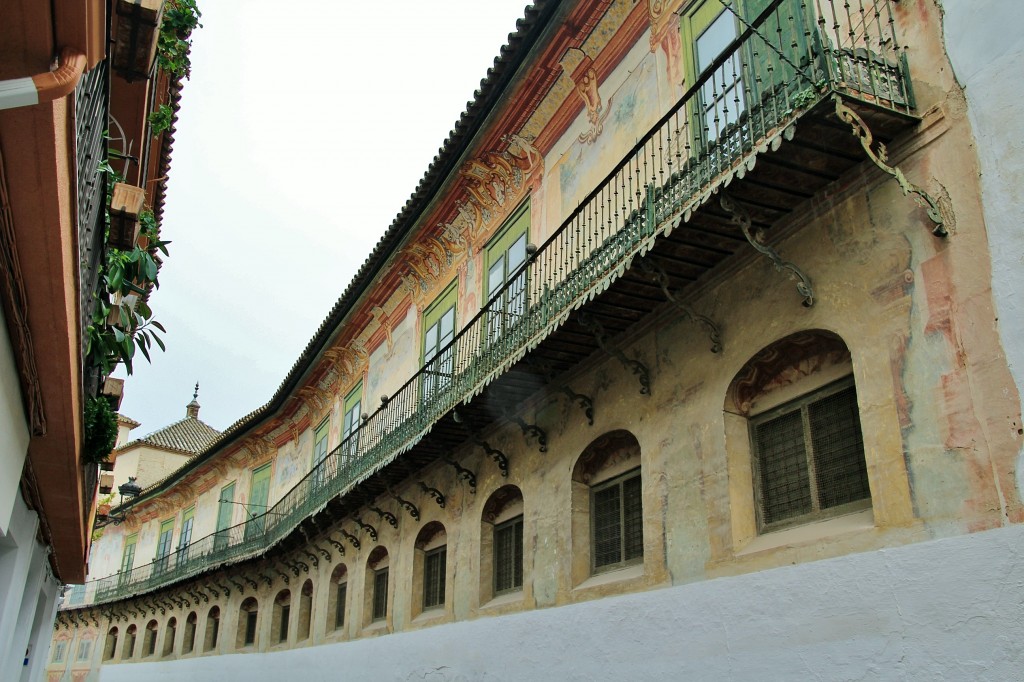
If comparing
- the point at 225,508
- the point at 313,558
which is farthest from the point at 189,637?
the point at 313,558

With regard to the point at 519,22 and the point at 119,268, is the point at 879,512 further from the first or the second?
the point at 519,22

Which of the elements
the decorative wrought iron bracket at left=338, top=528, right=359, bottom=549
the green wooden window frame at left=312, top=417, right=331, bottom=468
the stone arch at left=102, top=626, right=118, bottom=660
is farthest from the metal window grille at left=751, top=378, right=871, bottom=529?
the stone arch at left=102, top=626, right=118, bottom=660

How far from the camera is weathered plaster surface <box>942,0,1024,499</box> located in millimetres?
5883

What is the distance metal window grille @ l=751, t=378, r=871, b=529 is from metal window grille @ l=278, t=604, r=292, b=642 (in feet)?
54.6

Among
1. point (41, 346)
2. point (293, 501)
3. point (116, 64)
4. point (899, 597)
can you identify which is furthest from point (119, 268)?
point (293, 501)

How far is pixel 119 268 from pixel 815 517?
19.7ft

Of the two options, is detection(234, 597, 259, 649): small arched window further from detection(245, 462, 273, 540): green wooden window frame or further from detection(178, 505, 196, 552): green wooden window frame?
detection(178, 505, 196, 552): green wooden window frame

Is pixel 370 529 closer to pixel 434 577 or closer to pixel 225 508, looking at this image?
pixel 434 577

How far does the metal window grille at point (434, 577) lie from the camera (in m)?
14.1

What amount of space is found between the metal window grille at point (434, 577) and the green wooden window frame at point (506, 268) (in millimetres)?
4124

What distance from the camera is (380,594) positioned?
16.4 meters

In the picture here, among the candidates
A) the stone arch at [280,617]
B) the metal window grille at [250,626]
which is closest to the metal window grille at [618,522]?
the stone arch at [280,617]

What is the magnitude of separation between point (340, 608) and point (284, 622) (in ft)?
15.0

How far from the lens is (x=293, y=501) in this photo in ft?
70.2
